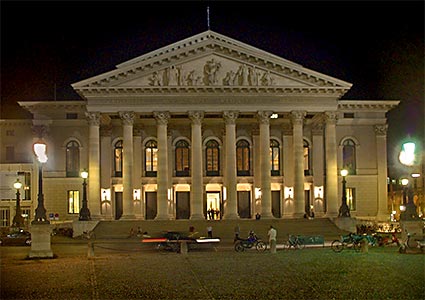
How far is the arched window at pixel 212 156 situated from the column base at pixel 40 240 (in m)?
35.8

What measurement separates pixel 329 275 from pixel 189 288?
586cm

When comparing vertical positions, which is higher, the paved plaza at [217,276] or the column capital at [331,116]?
the column capital at [331,116]

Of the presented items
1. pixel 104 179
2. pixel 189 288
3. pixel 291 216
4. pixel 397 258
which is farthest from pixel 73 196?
pixel 189 288

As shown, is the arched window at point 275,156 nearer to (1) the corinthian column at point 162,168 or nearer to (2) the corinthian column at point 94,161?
(1) the corinthian column at point 162,168

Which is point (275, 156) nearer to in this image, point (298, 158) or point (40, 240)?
point (298, 158)

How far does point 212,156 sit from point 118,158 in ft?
29.4

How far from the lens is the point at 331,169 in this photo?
65000 mm

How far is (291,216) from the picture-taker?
70000mm

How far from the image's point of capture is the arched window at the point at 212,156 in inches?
2842

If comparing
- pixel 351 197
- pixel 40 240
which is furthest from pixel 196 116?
pixel 40 240

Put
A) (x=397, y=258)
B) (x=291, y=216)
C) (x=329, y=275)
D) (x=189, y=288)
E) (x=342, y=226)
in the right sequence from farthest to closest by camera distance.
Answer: (x=291, y=216) → (x=342, y=226) → (x=397, y=258) → (x=329, y=275) → (x=189, y=288)

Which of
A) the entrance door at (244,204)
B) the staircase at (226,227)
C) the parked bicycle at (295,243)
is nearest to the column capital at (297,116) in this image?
the staircase at (226,227)

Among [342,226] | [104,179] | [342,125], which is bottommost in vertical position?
[342,226]

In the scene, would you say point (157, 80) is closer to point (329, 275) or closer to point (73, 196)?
point (73, 196)
